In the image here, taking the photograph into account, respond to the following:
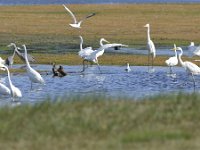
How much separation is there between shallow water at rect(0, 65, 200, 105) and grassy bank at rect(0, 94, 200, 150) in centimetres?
742

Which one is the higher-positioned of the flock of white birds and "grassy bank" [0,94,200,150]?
"grassy bank" [0,94,200,150]

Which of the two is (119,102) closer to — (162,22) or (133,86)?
(133,86)

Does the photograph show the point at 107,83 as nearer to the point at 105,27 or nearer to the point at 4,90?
the point at 4,90

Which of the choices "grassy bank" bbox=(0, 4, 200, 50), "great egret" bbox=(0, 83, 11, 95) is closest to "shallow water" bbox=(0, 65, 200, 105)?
"great egret" bbox=(0, 83, 11, 95)

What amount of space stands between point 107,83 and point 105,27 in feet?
89.7

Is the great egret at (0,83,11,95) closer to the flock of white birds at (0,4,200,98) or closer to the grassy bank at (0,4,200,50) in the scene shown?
the flock of white birds at (0,4,200,98)

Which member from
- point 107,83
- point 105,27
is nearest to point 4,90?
point 107,83

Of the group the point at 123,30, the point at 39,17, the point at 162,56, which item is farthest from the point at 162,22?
the point at 162,56

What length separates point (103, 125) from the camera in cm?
995

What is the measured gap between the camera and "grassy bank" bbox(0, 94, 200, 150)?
353 inches

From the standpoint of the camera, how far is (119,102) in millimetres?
11625

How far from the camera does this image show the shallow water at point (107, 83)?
20.4 metres

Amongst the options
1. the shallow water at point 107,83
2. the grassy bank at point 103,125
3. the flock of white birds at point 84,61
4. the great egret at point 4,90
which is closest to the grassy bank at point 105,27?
the flock of white birds at point 84,61

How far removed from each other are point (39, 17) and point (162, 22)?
11.3 meters
